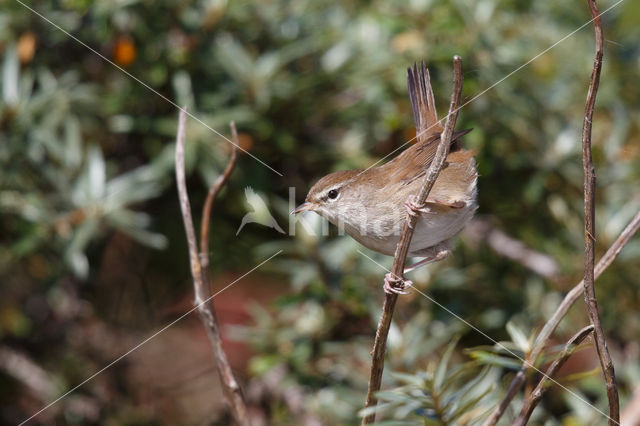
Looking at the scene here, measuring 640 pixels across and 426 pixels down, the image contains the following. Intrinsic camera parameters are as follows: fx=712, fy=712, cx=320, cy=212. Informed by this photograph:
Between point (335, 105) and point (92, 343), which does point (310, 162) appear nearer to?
point (335, 105)

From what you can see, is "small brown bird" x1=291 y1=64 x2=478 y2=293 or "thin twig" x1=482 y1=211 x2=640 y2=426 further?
"small brown bird" x1=291 y1=64 x2=478 y2=293

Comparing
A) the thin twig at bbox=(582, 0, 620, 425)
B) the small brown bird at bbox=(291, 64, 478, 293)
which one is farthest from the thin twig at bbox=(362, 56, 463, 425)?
the small brown bird at bbox=(291, 64, 478, 293)

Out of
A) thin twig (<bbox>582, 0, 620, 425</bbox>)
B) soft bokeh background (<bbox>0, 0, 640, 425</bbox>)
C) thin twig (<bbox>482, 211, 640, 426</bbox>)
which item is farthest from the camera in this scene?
soft bokeh background (<bbox>0, 0, 640, 425</bbox>)

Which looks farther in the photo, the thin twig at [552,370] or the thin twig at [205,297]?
the thin twig at [205,297]

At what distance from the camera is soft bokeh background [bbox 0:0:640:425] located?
2332mm

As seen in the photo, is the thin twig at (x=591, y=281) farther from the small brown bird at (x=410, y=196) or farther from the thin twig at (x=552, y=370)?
the small brown bird at (x=410, y=196)

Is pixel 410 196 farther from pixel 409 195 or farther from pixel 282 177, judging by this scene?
pixel 282 177

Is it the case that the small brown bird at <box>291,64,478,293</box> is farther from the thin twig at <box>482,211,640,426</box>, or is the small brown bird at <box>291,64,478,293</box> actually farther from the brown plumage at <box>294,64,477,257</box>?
the thin twig at <box>482,211,640,426</box>

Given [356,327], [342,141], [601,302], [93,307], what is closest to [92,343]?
[93,307]

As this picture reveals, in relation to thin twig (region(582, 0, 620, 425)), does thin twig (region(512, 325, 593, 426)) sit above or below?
below

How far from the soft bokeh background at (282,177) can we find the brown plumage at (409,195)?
50cm

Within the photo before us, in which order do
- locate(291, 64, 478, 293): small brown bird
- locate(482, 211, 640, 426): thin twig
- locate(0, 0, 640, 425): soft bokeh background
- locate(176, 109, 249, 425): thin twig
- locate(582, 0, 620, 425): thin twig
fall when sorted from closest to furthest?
locate(582, 0, 620, 425): thin twig → locate(482, 211, 640, 426): thin twig → locate(176, 109, 249, 425): thin twig → locate(291, 64, 478, 293): small brown bird → locate(0, 0, 640, 425): soft bokeh background

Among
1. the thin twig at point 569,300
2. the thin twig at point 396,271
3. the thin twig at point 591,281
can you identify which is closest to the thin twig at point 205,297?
the thin twig at point 396,271

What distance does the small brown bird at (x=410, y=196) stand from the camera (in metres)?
1.55
